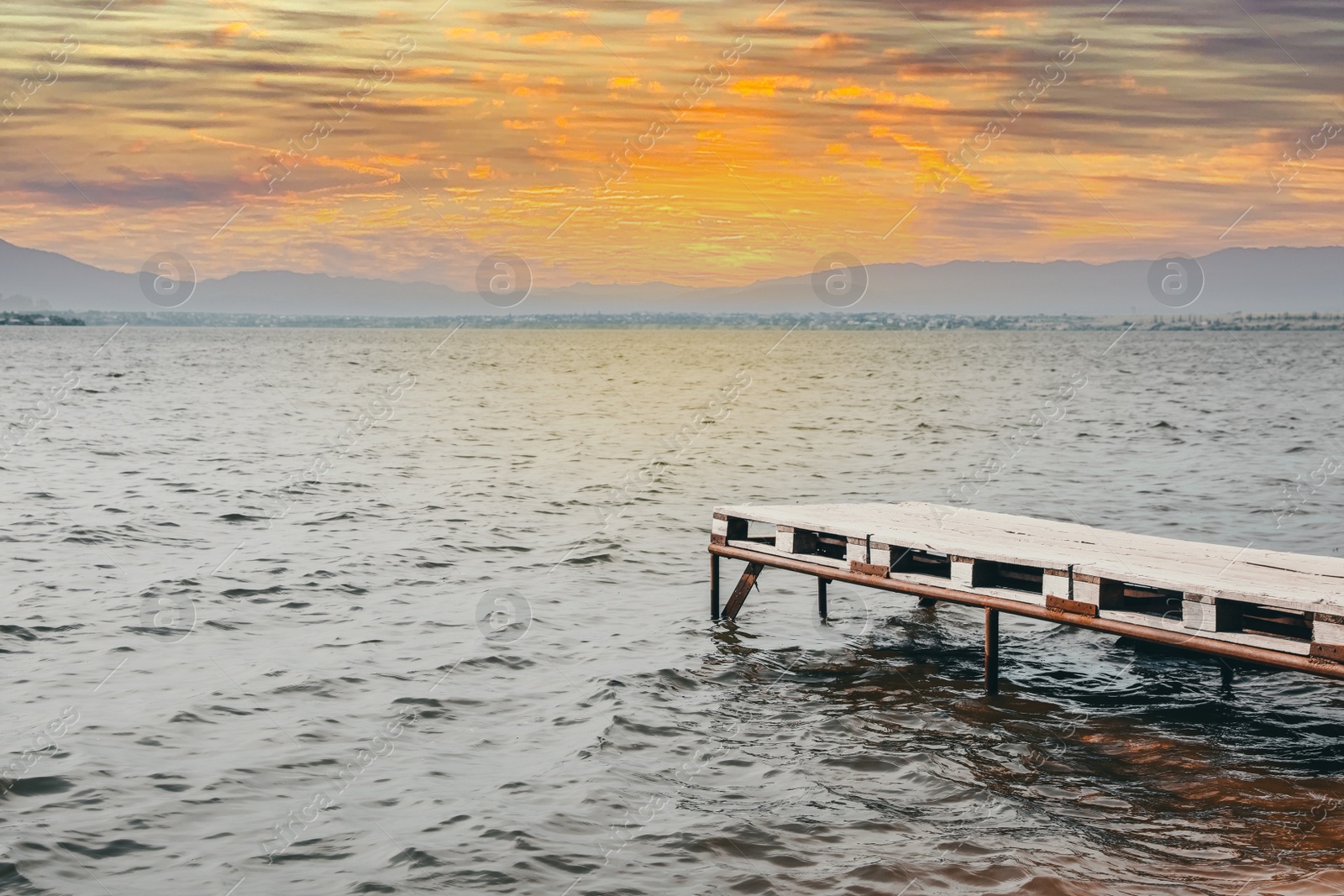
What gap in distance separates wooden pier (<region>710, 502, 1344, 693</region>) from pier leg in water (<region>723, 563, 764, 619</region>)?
0.02 metres

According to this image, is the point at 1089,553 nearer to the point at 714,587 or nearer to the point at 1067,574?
the point at 1067,574

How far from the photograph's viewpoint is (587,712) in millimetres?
12430

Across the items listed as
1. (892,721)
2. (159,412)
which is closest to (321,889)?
(892,721)

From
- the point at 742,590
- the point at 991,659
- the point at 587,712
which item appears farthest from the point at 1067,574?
the point at 742,590

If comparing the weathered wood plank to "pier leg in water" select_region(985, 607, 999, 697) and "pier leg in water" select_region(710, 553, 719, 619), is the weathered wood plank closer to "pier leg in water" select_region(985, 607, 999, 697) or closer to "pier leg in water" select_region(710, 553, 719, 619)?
"pier leg in water" select_region(985, 607, 999, 697)

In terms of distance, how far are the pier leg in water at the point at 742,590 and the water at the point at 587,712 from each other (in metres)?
0.37

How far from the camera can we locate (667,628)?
15945mm

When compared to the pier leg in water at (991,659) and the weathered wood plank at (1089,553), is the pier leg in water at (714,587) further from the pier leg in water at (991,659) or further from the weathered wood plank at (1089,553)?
the pier leg in water at (991,659)

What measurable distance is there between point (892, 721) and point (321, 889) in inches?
233

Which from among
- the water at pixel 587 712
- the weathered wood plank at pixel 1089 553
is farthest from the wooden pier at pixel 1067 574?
the water at pixel 587 712

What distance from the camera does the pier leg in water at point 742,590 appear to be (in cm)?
1562

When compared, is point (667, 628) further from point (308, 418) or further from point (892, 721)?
point (308, 418)

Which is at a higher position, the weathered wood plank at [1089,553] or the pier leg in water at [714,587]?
the weathered wood plank at [1089,553]

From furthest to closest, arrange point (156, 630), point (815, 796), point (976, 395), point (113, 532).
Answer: point (976, 395) < point (113, 532) < point (156, 630) < point (815, 796)
